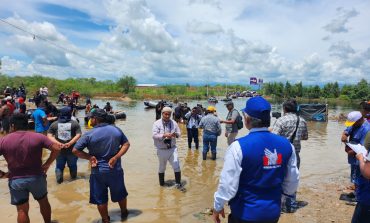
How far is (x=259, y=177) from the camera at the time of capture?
2.91 meters

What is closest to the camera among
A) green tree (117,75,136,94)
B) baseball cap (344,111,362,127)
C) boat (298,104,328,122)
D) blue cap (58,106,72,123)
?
baseball cap (344,111,362,127)

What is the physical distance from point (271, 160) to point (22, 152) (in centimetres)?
349

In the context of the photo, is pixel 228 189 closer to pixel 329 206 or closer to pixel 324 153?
pixel 329 206

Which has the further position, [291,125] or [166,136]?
[166,136]

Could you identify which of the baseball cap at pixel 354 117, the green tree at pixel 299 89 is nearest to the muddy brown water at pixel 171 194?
the baseball cap at pixel 354 117

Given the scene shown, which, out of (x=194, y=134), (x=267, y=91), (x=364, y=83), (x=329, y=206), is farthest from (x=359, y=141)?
(x=267, y=91)

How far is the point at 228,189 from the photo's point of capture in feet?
9.53

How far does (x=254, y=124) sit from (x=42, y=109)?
8.27 meters

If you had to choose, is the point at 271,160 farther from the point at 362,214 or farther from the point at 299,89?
the point at 299,89

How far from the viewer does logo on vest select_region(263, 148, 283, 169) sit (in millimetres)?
2900

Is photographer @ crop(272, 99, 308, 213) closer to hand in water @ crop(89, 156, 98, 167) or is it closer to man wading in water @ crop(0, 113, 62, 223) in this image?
hand in water @ crop(89, 156, 98, 167)

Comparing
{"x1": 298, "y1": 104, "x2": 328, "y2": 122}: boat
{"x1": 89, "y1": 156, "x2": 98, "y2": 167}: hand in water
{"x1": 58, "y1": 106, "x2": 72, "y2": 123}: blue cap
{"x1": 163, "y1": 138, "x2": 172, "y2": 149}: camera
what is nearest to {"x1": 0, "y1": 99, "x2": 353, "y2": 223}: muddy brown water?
{"x1": 163, "y1": 138, "x2": 172, "y2": 149}: camera

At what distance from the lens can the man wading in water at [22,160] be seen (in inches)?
185

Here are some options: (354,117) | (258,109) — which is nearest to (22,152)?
(258,109)
